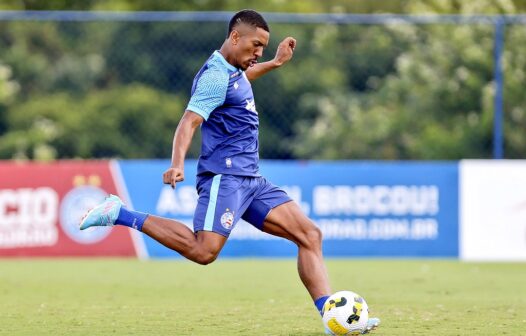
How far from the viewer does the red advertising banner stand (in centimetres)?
1650

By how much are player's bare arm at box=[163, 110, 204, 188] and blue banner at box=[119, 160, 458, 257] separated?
8512 mm

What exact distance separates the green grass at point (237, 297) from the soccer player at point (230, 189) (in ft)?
2.06

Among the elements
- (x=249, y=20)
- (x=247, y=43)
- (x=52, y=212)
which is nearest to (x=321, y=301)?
(x=247, y=43)

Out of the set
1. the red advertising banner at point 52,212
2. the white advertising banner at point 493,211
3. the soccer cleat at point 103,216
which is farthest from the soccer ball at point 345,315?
the white advertising banner at point 493,211

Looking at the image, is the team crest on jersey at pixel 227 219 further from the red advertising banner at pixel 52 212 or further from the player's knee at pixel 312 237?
the red advertising banner at pixel 52 212

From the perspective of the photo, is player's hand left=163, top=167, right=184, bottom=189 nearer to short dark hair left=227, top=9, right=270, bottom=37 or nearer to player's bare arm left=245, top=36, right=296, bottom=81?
short dark hair left=227, top=9, right=270, bottom=37

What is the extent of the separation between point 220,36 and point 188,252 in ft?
48.5

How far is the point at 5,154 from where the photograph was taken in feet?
74.8

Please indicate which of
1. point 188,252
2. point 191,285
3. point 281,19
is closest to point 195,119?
point 188,252

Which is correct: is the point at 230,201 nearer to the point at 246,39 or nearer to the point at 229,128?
the point at 229,128

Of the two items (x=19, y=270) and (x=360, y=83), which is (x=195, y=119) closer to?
(x=19, y=270)

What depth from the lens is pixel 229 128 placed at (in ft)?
28.5

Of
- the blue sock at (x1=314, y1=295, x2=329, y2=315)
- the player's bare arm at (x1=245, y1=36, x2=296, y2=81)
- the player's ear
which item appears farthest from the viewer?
the player's bare arm at (x1=245, y1=36, x2=296, y2=81)

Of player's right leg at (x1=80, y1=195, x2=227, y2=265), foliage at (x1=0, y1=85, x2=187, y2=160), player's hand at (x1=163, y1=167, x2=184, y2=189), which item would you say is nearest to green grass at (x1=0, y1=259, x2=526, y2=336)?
player's right leg at (x1=80, y1=195, x2=227, y2=265)
